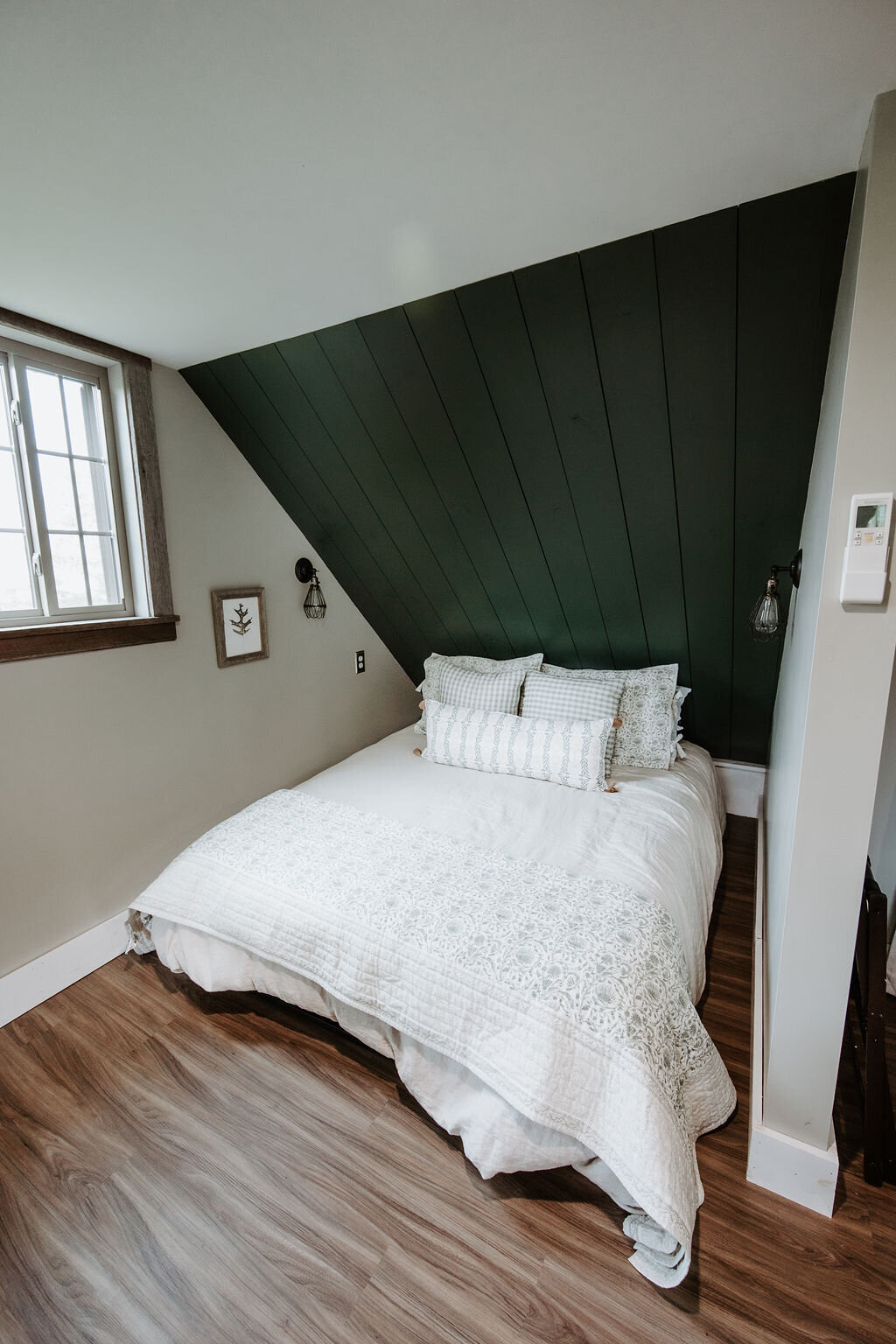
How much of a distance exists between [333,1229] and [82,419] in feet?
7.93

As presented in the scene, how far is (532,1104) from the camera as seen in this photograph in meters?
1.11

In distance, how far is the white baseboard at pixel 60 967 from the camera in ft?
5.73

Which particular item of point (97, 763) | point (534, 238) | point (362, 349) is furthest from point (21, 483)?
point (534, 238)

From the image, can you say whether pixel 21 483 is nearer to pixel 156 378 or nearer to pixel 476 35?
pixel 156 378

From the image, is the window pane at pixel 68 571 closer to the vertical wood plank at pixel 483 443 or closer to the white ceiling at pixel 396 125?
the white ceiling at pixel 396 125

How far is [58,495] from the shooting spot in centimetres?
186

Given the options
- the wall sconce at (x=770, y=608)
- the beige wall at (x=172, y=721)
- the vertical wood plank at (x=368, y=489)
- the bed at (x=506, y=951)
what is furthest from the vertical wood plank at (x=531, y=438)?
the beige wall at (x=172, y=721)

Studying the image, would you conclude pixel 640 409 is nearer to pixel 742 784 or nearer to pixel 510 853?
pixel 510 853

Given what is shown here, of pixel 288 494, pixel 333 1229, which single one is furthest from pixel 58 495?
pixel 333 1229

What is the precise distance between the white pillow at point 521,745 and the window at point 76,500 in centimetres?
119

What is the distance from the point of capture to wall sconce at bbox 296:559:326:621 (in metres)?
2.67

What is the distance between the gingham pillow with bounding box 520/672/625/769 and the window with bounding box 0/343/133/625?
5.47 feet

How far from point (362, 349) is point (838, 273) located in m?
1.28

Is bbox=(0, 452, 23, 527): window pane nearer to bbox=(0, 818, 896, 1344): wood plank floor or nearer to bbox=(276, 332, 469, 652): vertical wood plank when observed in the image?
bbox=(276, 332, 469, 652): vertical wood plank
